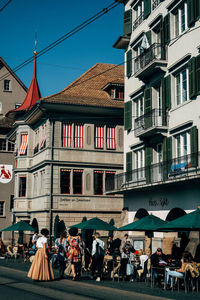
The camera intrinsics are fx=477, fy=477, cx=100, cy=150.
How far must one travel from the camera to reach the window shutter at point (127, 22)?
1219 inches

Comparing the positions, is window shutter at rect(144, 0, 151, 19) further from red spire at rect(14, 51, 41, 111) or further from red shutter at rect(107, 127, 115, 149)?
red spire at rect(14, 51, 41, 111)

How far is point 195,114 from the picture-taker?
73.1ft

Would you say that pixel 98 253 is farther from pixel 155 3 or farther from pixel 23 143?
pixel 23 143

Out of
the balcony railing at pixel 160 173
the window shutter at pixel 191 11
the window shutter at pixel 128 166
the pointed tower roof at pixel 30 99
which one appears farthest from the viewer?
the pointed tower roof at pixel 30 99

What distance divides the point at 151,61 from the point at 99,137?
1278 centimetres

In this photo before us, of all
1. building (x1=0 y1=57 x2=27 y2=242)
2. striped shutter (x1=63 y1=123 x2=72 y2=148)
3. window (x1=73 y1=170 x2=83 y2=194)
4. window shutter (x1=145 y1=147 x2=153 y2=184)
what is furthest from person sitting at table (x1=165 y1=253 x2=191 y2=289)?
building (x1=0 y1=57 x2=27 y2=242)

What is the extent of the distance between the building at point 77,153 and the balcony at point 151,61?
8.70 meters

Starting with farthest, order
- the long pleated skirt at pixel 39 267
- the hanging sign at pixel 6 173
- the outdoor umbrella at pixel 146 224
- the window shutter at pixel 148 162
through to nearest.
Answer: the hanging sign at pixel 6 173 < the window shutter at pixel 148 162 < the outdoor umbrella at pixel 146 224 < the long pleated skirt at pixel 39 267

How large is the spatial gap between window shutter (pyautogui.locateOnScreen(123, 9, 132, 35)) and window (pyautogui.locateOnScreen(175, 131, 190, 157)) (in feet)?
32.8

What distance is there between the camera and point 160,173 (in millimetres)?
24953

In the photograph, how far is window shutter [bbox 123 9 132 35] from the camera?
3097 cm

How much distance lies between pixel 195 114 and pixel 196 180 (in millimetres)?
3182

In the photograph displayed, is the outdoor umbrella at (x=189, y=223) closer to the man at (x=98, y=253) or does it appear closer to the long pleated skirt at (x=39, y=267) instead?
the man at (x=98, y=253)

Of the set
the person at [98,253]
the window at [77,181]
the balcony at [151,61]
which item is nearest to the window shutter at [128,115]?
the balcony at [151,61]
